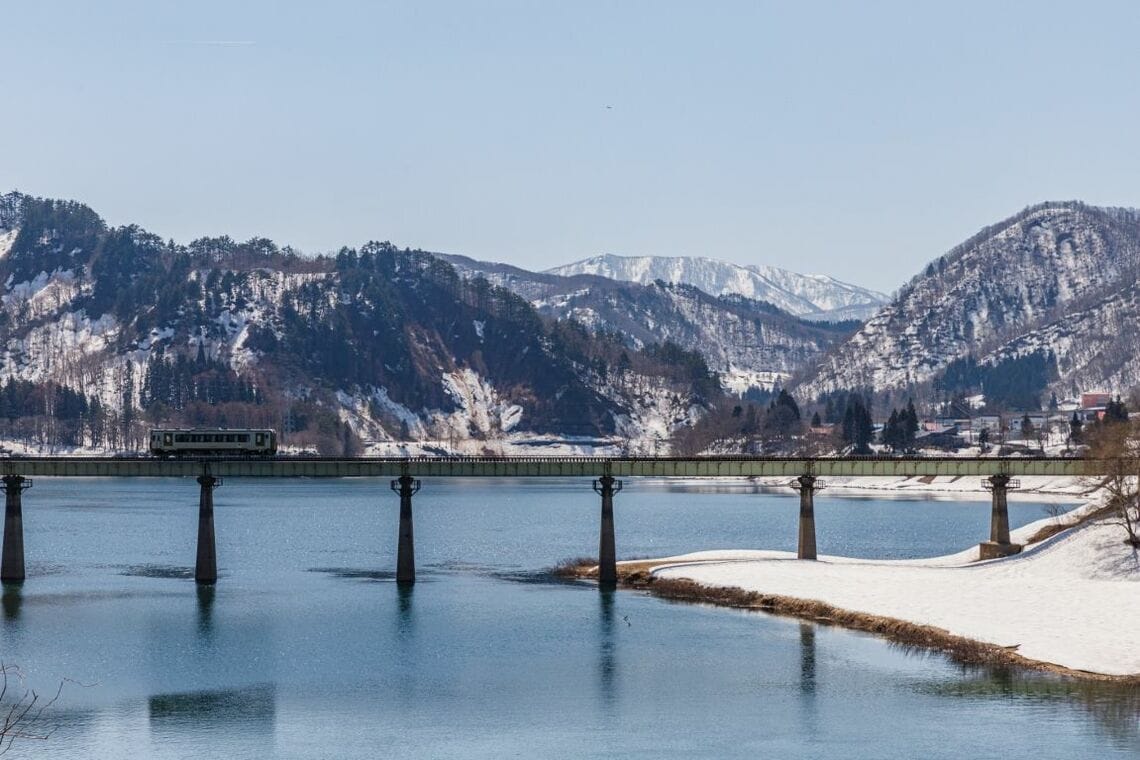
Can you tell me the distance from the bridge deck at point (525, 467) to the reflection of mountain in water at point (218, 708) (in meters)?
47.9

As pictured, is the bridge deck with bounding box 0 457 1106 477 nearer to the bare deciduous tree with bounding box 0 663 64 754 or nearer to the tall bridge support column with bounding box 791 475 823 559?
the tall bridge support column with bounding box 791 475 823 559

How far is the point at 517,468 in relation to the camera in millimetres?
141250

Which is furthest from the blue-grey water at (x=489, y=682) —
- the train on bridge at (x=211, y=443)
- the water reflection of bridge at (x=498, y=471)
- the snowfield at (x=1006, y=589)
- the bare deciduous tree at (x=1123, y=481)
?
the train on bridge at (x=211, y=443)

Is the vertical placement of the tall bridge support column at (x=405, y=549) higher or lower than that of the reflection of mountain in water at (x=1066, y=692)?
higher

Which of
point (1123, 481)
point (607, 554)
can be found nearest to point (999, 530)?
point (1123, 481)

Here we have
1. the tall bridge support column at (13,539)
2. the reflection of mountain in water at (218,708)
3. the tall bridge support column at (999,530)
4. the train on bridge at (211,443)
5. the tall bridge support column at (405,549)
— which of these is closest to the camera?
the reflection of mountain in water at (218,708)

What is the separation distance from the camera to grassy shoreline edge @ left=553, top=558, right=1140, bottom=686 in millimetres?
87438

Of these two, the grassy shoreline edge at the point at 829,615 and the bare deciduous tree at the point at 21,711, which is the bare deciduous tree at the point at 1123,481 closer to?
the grassy shoreline edge at the point at 829,615

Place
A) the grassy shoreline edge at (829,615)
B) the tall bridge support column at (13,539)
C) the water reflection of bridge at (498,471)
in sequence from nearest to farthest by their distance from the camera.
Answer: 1. the grassy shoreline edge at (829,615)
2. the tall bridge support column at (13,539)
3. the water reflection of bridge at (498,471)

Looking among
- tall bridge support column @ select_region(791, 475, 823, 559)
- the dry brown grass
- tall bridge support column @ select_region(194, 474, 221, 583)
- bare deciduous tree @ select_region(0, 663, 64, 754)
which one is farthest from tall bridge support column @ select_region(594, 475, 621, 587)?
bare deciduous tree @ select_region(0, 663, 64, 754)

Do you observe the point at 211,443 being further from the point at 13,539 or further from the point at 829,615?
the point at 829,615

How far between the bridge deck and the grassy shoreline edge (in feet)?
26.8

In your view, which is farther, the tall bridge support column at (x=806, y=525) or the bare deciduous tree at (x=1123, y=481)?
the tall bridge support column at (x=806, y=525)

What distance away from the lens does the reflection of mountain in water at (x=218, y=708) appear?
7481 cm
